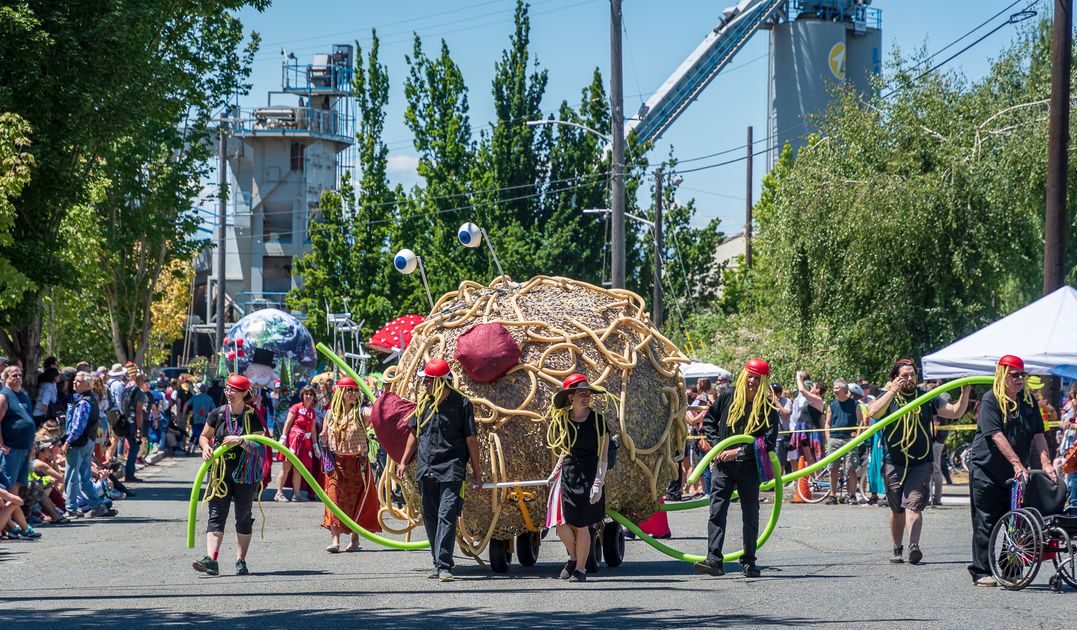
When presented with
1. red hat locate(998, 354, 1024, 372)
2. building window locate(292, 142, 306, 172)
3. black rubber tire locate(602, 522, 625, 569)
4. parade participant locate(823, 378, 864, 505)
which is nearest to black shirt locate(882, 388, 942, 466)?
red hat locate(998, 354, 1024, 372)

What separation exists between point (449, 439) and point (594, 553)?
5.89 ft

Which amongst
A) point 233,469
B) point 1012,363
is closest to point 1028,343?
point 1012,363

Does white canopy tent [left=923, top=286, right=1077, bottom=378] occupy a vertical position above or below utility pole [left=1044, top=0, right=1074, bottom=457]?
below

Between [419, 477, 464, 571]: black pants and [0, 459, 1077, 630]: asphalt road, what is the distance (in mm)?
268

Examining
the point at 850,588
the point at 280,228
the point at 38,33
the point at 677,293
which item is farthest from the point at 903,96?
the point at 280,228

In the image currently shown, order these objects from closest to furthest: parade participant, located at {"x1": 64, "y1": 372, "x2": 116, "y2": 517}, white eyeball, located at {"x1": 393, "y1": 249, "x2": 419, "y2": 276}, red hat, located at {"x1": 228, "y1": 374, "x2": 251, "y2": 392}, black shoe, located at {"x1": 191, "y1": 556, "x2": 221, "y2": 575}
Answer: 1. black shoe, located at {"x1": 191, "y1": 556, "x2": 221, "y2": 575}
2. red hat, located at {"x1": 228, "y1": 374, "x2": 251, "y2": 392}
3. parade participant, located at {"x1": 64, "y1": 372, "x2": 116, "y2": 517}
4. white eyeball, located at {"x1": 393, "y1": 249, "x2": 419, "y2": 276}

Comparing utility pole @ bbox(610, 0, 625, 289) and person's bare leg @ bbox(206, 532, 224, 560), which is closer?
person's bare leg @ bbox(206, 532, 224, 560)

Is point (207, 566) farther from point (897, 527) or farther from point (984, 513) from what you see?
point (984, 513)

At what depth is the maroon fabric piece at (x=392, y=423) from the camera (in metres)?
12.0

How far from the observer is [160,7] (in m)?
22.0

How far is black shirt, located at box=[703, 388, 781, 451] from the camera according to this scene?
38.2 feet

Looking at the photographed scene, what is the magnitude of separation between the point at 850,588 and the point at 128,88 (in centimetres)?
1484

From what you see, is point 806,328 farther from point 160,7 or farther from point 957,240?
point 160,7

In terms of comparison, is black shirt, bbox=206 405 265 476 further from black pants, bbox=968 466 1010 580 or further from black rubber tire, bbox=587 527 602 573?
black pants, bbox=968 466 1010 580
